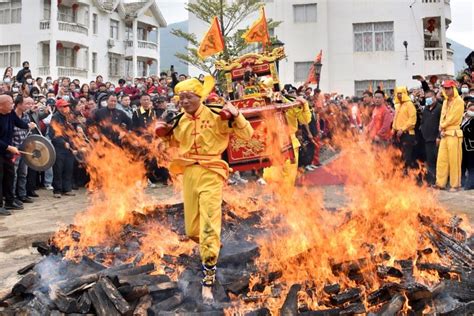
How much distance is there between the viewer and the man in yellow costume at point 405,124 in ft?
35.4

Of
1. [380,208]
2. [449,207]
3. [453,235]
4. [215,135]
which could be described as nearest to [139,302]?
[215,135]

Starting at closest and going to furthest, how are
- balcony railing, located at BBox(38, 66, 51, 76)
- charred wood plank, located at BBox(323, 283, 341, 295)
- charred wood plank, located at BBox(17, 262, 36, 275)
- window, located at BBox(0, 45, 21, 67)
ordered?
charred wood plank, located at BBox(323, 283, 341, 295)
charred wood plank, located at BBox(17, 262, 36, 275)
balcony railing, located at BBox(38, 66, 51, 76)
window, located at BBox(0, 45, 21, 67)

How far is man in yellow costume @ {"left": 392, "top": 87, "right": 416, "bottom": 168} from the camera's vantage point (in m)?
10.8

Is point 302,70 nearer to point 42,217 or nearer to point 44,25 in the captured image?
point 44,25

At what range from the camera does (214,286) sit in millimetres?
4527

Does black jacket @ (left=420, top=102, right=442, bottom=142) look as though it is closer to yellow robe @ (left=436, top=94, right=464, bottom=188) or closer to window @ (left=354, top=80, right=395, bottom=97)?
yellow robe @ (left=436, top=94, right=464, bottom=188)

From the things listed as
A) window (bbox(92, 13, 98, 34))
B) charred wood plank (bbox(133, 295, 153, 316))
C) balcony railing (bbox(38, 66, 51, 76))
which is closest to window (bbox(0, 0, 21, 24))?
balcony railing (bbox(38, 66, 51, 76))

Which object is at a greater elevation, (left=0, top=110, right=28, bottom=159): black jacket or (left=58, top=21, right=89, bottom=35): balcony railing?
(left=58, top=21, right=89, bottom=35): balcony railing

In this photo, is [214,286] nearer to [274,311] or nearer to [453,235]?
[274,311]

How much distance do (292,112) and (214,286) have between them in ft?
12.9

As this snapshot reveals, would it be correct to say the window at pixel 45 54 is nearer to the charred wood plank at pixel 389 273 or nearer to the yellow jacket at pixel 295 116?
the yellow jacket at pixel 295 116

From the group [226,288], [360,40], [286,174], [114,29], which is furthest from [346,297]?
[114,29]

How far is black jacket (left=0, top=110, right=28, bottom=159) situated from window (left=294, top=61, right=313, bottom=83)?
65.0 feet

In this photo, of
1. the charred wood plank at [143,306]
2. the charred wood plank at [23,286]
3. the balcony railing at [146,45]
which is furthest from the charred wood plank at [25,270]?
the balcony railing at [146,45]
